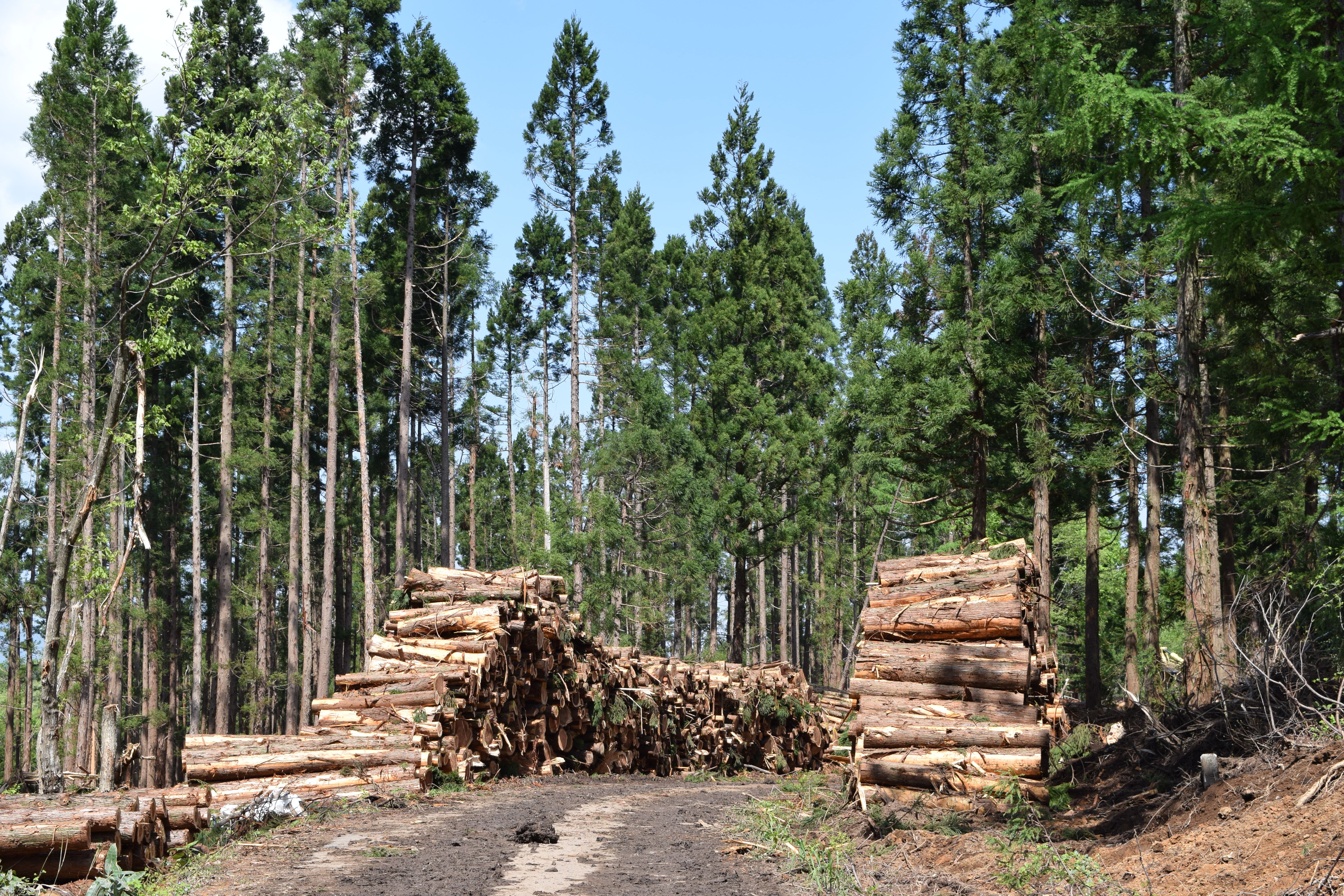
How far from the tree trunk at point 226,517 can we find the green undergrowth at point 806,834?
20094mm

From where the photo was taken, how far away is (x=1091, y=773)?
9.46 metres

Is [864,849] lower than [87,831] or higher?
lower

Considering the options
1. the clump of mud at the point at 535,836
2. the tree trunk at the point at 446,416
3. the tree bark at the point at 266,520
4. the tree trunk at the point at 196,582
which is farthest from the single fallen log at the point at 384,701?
the tree bark at the point at 266,520

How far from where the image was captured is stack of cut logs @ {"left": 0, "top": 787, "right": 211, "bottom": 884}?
6594 mm

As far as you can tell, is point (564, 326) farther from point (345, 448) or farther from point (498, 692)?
point (498, 692)

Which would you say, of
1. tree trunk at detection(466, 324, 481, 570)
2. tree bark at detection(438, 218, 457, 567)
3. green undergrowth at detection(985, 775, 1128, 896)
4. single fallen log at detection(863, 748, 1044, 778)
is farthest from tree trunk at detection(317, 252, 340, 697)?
green undergrowth at detection(985, 775, 1128, 896)

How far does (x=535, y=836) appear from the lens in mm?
8359

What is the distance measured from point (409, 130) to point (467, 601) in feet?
71.4

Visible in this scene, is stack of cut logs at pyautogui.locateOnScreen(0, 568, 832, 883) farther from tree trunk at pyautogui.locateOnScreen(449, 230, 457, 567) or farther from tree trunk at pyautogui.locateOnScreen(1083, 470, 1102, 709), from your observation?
tree trunk at pyautogui.locateOnScreen(449, 230, 457, 567)

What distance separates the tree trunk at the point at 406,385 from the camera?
92.9 feet

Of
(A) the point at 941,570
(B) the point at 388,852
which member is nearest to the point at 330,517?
(A) the point at 941,570

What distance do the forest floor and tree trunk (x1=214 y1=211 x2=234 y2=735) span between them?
1884 cm

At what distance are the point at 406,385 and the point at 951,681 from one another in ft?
72.2

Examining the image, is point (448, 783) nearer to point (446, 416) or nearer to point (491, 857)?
point (491, 857)
